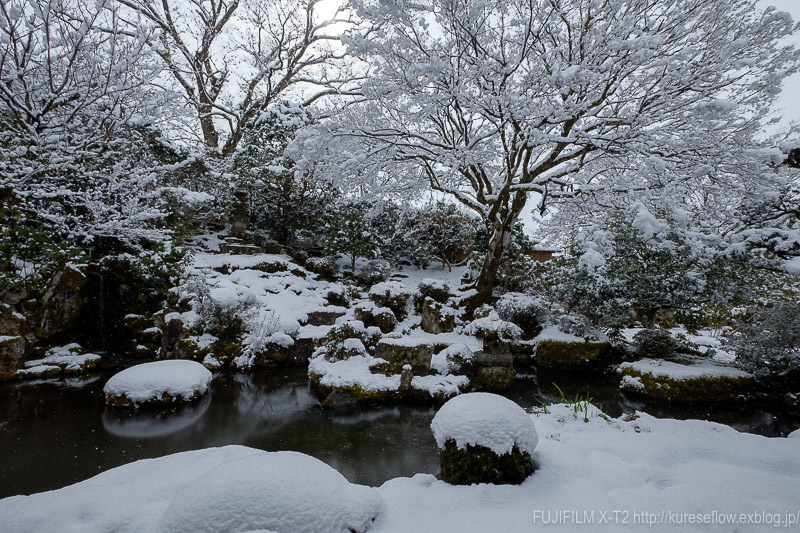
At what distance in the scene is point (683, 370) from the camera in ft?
19.8

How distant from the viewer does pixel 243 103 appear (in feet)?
48.4

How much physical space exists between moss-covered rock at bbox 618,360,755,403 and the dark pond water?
0.29 meters

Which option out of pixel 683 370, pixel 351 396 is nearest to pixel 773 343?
pixel 683 370

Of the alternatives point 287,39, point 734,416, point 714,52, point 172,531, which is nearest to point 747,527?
point 172,531

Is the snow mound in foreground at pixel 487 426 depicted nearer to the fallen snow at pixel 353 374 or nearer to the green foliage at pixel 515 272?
the fallen snow at pixel 353 374

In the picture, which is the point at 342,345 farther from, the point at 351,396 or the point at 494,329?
the point at 494,329

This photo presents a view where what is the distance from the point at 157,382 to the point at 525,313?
313 inches

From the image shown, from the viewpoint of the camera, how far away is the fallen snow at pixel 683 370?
5.85m

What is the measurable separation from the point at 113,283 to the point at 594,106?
12.0 meters

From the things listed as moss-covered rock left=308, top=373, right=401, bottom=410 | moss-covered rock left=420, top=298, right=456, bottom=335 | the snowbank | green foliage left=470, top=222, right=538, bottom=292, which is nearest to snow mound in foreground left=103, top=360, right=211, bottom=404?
moss-covered rock left=308, top=373, right=401, bottom=410

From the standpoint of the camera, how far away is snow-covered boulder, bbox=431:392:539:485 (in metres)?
2.60

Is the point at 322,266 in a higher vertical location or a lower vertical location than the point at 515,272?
lower

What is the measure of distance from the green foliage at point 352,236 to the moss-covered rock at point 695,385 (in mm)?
8659

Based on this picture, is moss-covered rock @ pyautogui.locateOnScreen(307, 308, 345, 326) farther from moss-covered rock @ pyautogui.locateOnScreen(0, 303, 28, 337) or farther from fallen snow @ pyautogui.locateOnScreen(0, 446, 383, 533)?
fallen snow @ pyautogui.locateOnScreen(0, 446, 383, 533)
